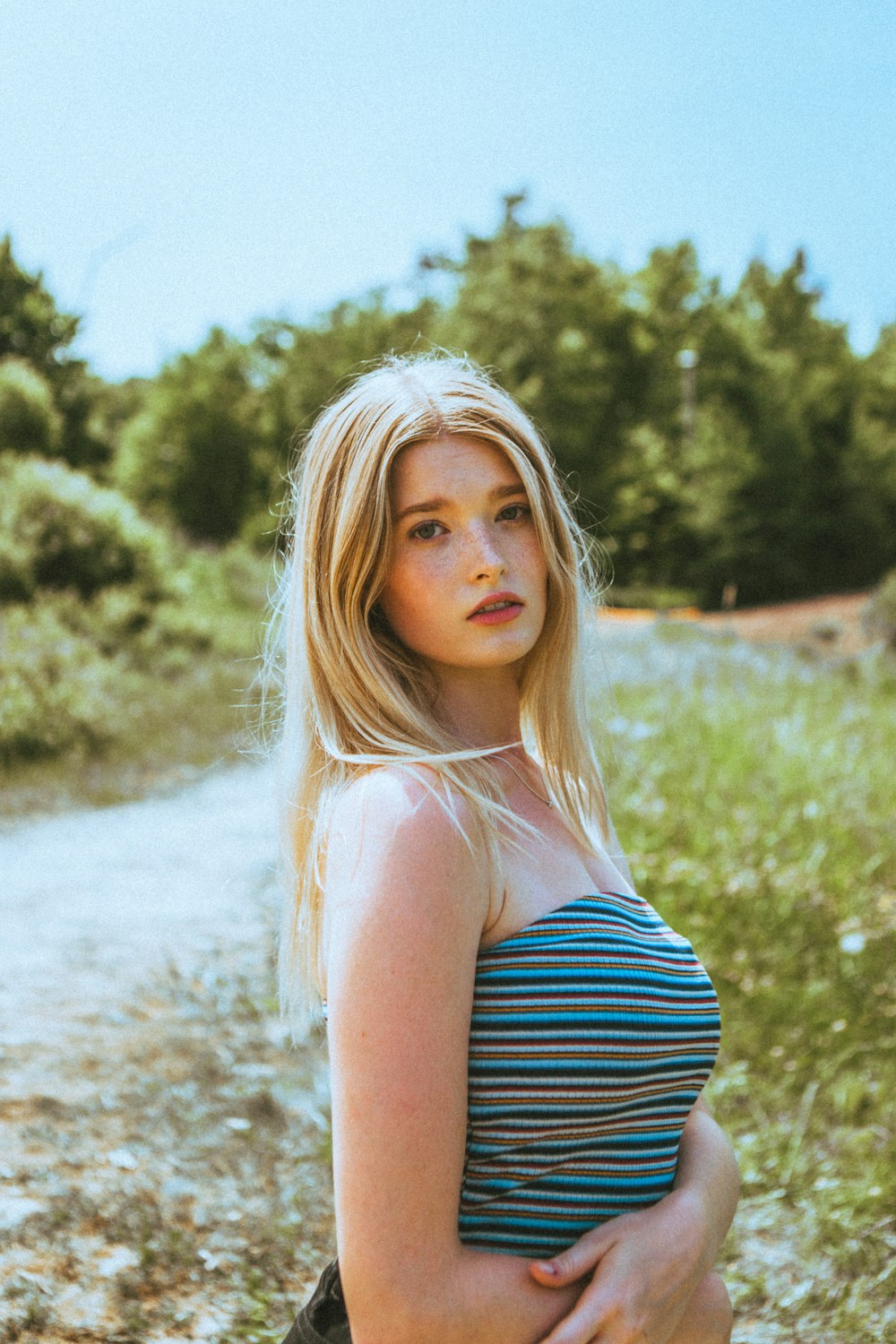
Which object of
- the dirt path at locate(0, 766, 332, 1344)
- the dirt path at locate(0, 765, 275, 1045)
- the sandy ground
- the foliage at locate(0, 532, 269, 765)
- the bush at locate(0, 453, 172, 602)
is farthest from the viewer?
the sandy ground

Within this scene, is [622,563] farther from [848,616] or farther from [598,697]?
[598,697]

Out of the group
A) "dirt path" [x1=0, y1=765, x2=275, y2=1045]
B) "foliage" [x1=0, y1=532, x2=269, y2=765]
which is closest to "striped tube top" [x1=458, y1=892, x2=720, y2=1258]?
"dirt path" [x1=0, y1=765, x2=275, y2=1045]

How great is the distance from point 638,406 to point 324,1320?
95.8ft

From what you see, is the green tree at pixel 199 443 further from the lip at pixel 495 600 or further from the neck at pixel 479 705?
the lip at pixel 495 600

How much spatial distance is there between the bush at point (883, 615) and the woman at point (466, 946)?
11.9 m

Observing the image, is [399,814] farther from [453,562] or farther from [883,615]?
[883,615]

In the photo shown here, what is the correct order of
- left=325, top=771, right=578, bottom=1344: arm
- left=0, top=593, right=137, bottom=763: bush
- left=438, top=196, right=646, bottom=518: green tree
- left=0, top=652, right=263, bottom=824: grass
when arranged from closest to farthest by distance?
left=325, top=771, right=578, bottom=1344: arm
left=0, top=652, right=263, bottom=824: grass
left=0, top=593, right=137, bottom=763: bush
left=438, top=196, right=646, bottom=518: green tree

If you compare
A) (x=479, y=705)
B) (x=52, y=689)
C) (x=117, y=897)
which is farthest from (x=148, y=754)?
(x=479, y=705)

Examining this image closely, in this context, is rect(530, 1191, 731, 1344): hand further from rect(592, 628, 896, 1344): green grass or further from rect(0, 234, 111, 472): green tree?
rect(0, 234, 111, 472): green tree

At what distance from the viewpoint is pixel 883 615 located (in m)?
12.9

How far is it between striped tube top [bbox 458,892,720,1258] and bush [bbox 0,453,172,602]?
10.5 meters

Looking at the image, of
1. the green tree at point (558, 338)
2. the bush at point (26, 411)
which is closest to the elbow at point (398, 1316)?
the bush at point (26, 411)

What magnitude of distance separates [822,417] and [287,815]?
25.8 meters

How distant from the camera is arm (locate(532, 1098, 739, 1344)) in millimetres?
1119
